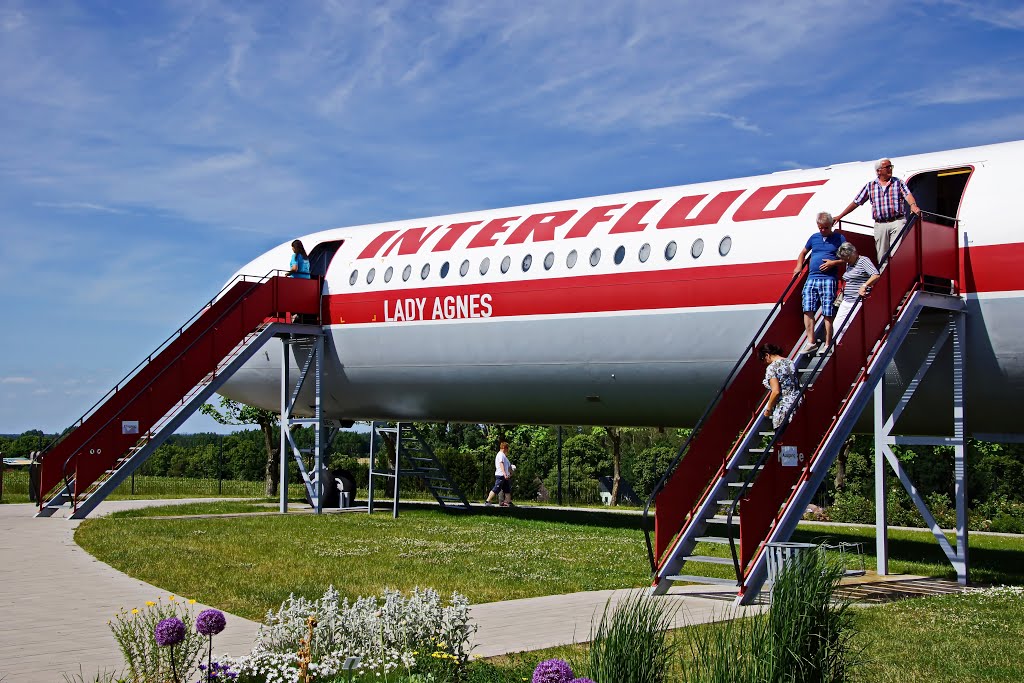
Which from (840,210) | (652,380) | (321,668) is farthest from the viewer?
(652,380)

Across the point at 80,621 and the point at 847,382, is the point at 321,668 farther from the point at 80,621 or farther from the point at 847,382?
the point at 847,382

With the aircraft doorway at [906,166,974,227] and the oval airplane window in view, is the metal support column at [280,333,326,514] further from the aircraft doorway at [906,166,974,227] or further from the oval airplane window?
the aircraft doorway at [906,166,974,227]

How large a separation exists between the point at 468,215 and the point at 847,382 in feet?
38.0

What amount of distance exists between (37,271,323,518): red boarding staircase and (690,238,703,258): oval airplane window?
10559 millimetres

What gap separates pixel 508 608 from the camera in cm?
1259

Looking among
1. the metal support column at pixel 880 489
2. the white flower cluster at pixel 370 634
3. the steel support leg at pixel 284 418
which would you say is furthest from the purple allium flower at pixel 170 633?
the steel support leg at pixel 284 418

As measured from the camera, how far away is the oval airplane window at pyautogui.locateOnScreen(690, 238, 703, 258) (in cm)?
1856

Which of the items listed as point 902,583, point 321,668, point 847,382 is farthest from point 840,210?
point 321,668

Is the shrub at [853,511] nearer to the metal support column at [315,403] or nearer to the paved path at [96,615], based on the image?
the metal support column at [315,403]

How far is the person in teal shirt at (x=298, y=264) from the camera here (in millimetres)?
26516

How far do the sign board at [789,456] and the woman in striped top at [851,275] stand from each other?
7.30ft

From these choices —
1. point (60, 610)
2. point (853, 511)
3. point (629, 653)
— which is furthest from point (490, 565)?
point (853, 511)

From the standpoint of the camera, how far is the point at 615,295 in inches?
774

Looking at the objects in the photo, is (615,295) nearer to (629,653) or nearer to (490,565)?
(490,565)
